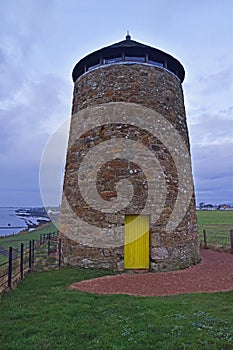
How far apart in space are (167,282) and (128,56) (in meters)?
8.39

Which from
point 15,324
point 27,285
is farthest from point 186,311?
point 27,285

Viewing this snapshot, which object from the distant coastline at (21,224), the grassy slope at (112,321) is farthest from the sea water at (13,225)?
the grassy slope at (112,321)

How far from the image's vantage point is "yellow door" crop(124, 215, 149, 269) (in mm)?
10938

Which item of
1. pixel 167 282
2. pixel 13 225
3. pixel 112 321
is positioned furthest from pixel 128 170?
pixel 13 225

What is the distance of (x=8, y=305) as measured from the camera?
654 cm

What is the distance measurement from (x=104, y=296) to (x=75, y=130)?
730 cm

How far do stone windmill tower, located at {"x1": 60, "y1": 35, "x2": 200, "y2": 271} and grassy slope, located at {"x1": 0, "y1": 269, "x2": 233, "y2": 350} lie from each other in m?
3.45

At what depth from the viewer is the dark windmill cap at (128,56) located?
40.0 feet

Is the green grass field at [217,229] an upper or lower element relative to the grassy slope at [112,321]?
upper

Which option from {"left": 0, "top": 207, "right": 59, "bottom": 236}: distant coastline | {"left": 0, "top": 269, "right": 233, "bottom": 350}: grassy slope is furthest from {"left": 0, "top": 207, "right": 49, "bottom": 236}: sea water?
{"left": 0, "top": 269, "right": 233, "bottom": 350}: grassy slope

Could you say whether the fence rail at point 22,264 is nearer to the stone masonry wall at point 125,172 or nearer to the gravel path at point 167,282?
the stone masonry wall at point 125,172

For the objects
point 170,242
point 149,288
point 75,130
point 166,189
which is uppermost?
point 75,130

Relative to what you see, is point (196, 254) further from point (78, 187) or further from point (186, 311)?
point (186, 311)

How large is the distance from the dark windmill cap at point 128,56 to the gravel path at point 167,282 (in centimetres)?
790
